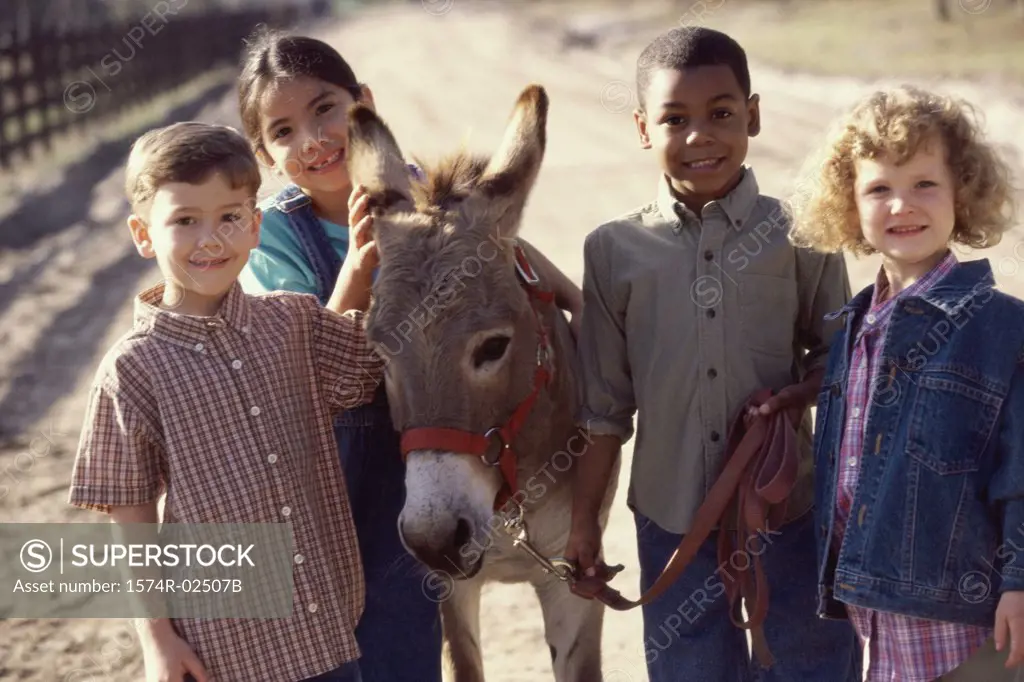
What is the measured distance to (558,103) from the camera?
74.5 feet

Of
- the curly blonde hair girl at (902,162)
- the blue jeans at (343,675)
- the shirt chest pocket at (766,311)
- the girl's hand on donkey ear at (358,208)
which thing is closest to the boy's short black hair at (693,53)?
the curly blonde hair girl at (902,162)

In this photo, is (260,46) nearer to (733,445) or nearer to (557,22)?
(733,445)

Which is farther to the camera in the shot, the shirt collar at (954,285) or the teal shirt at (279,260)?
the teal shirt at (279,260)

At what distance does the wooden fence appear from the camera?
55.7 feet

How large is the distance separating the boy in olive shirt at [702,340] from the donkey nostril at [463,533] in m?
0.52

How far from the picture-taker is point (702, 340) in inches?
121

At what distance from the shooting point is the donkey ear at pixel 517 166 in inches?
126

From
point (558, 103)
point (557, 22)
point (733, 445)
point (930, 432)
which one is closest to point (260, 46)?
point (733, 445)

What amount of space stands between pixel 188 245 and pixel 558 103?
20.6 m

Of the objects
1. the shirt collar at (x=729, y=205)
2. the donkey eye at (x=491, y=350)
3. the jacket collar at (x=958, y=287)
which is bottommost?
the jacket collar at (x=958, y=287)

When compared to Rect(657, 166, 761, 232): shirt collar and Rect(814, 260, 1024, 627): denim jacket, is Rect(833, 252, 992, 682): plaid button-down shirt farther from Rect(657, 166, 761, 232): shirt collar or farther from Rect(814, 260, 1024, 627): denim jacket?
Rect(657, 166, 761, 232): shirt collar

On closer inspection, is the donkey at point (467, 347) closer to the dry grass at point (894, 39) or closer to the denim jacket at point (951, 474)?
the denim jacket at point (951, 474)

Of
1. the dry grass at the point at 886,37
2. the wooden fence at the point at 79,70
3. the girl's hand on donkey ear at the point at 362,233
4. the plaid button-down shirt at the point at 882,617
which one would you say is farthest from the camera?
the dry grass at the point at 886,37

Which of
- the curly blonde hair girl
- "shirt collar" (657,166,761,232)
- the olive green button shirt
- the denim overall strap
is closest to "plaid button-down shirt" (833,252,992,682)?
the curly blonde hair girl
